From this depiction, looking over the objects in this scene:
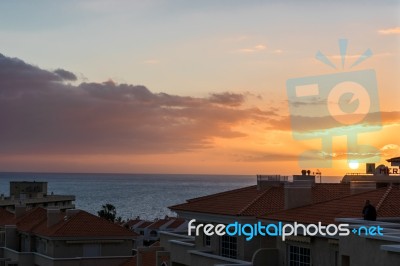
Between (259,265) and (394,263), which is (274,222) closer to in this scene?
(259,265)

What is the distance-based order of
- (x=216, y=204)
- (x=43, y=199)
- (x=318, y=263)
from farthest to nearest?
(x=43, y=199) → (x=216, y=204) → (x=318, y=263)

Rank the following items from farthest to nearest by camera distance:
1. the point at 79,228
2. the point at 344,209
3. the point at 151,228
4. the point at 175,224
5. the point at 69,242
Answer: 1. the point at 151,228
2. the point at 175,224
3. the point at 79,228
4. the point at 69,242
5. the point at 344,209

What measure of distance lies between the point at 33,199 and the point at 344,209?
11272cm

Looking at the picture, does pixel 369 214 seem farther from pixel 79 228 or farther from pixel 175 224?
pixel 175 224

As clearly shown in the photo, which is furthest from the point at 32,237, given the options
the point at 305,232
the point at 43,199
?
the point at 43,199

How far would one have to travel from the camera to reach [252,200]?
1367 inches

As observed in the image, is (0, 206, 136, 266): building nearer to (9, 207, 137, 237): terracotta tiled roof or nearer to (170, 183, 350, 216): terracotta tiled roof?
(9, 207, 137, 237): terracotta tiled roof

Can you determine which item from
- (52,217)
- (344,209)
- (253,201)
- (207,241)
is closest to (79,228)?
(52,217)

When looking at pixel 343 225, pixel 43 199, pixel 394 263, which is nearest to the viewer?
pixel 394 263

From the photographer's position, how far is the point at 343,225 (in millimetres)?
24625

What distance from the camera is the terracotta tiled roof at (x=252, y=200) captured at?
33.5m

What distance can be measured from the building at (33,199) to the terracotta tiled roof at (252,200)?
82860 mm

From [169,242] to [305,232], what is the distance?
12.6 metres

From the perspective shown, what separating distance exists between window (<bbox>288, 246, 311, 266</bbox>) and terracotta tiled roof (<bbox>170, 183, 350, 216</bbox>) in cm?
277
